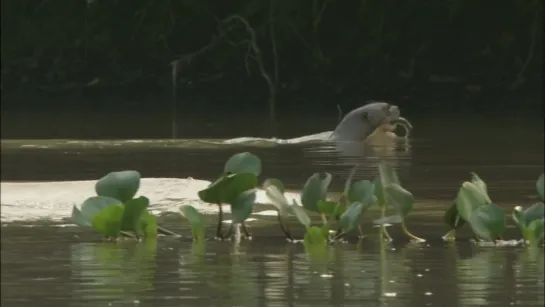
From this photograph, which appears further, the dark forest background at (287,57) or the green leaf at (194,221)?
the dark forest background at (287,57)

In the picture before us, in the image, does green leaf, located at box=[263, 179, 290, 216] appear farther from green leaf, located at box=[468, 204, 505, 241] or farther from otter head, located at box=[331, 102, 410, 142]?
otter head, located at box=[331, 102, 410, 142]

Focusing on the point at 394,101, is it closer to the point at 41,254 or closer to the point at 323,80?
the point at 323,80

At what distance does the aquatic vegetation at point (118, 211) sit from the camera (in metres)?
5.38

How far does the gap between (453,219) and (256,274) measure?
3.77ft

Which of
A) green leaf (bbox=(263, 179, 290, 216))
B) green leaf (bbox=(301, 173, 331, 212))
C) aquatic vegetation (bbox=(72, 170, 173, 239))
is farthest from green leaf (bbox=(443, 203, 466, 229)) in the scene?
aquatic vegetation (bbox=(72, 170, 173, 239))

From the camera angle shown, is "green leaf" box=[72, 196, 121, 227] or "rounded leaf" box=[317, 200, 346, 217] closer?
"green leaf" box=[72, 196, 121, 227]

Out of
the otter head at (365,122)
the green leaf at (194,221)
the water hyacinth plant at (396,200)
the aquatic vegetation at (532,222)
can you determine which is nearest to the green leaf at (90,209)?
the green leaf at (194,221)

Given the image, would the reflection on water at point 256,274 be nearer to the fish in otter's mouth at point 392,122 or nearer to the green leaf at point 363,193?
the green leaf at point 363,193

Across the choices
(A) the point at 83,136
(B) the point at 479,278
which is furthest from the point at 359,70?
(B) the point at 479,278

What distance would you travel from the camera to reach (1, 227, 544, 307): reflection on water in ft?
13.4

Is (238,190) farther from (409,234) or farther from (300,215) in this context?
(409,234)

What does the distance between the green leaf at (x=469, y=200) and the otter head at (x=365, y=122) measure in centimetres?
545

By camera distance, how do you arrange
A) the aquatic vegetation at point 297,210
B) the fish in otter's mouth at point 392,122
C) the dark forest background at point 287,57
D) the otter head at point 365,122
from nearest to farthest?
the aquatic vegetation at point 297,210 < the otter head at point 365,122 < the fish in otter's mouth at point 392,122 < the dark forest background at point 287,57

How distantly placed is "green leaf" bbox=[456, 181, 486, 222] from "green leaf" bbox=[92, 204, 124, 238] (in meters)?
1.14
